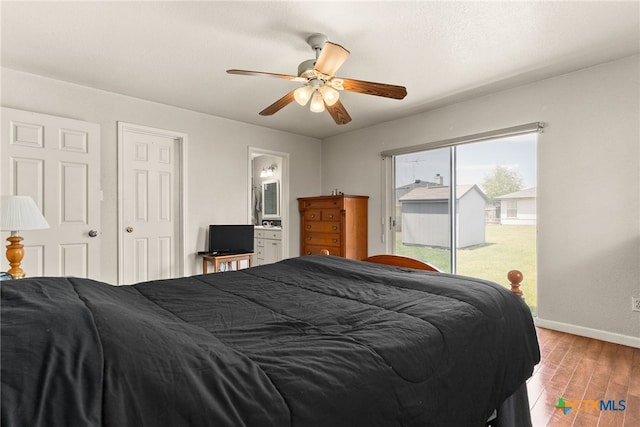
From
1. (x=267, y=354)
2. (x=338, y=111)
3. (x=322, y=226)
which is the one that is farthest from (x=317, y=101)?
(x=322, y=226)

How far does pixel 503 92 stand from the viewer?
3.52m

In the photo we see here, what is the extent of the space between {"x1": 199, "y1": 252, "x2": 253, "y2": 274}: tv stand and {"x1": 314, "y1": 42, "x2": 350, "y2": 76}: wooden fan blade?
8.71 feet

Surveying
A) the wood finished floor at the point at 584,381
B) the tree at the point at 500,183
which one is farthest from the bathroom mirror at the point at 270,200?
the wood finished floor at the point at 584,381

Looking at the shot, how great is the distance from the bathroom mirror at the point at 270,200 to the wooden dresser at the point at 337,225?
2.94 feet

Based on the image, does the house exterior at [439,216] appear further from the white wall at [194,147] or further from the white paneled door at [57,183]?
the white paneled door at [57,183]

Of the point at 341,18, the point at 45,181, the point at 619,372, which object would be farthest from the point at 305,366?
the point at 45,181

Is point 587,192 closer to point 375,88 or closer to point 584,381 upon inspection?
point 584,381

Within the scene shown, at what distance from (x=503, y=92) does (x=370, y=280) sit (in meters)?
3.01

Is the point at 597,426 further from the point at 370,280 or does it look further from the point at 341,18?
the point at 341,18

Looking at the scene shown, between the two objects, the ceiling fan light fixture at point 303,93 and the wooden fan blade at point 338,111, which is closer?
the ceiling fan light fixture at point 303,93

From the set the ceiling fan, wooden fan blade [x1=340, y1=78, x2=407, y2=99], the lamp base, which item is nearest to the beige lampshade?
the lamp base

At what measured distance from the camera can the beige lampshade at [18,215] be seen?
7.23ft

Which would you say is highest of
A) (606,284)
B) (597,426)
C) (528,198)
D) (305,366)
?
(528,198)

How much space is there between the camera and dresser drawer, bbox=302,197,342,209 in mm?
4663
